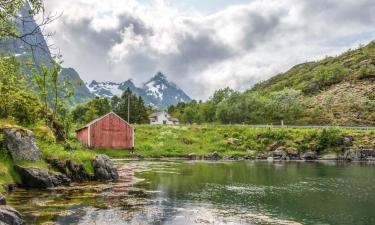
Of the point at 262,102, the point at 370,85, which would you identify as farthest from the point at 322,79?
the point at 262,102

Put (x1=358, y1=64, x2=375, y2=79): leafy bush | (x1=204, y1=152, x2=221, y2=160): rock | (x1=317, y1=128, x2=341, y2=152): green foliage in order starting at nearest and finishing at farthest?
(x1=204, y1=152, x2=221, y2=160): rock → (x1=317, y1=128, x2=341, y2=152): green foliage → (x1=358, y1=64, x2=375, y2=79): leafy bush

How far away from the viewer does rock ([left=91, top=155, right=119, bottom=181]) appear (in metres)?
42.8

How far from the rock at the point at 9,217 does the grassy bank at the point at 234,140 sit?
205 feet

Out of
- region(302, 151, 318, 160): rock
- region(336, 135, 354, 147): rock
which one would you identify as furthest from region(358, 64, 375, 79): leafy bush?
region(302, 151, 318, 160): rock

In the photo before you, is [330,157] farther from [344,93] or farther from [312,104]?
[344,93]

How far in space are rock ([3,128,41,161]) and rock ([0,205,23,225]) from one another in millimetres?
15685

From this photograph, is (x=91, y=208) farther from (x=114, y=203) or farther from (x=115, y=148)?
(x=115, y=148)

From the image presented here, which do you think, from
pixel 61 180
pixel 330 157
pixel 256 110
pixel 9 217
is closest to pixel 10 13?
pixel 9 217

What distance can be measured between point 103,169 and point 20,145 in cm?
993

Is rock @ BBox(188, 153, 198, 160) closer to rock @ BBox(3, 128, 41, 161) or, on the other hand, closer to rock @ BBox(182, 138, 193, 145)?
rock @ BBox(182, 138, 193, 145)

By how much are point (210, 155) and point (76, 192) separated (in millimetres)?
55400

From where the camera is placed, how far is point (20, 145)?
3572 centimetres

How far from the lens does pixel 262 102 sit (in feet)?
439

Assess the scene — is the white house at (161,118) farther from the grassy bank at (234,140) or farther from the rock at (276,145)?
the rock at (276,145)
